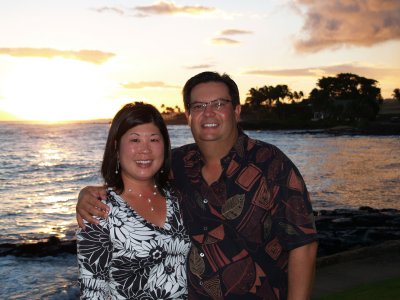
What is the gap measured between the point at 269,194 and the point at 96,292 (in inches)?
48.4

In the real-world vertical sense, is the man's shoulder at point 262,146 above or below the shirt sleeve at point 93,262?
above

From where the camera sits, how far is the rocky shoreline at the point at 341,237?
12.8m

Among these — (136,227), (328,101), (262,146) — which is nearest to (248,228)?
(262,146)

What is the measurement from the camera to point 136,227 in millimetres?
2969

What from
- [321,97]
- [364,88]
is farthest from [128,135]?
[364,88]

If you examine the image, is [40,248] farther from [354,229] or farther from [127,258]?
[127,258]

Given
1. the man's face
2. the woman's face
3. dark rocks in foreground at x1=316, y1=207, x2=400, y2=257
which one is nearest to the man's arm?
the man's face

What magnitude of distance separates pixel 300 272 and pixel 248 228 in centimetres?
43

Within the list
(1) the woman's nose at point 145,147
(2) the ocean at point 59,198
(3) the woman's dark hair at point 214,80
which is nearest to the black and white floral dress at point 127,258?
(1) the woman's nose at point 145,147

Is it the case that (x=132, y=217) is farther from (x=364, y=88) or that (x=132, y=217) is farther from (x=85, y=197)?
(x=364, y=88)

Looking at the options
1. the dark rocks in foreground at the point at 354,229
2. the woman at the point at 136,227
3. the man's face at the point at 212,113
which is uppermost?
the man's face at the point at 212,113

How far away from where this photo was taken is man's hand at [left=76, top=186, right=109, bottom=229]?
292cm

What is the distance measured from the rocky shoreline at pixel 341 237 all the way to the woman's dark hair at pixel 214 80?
924cm

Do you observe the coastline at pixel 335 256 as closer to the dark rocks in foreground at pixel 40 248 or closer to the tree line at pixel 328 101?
the dark rocks in foreground at pixel 40 248
